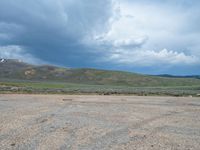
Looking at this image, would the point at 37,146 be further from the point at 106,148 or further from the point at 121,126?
the point at 121,126

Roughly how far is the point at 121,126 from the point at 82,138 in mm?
4948

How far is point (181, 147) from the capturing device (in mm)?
14852

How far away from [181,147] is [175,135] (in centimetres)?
318

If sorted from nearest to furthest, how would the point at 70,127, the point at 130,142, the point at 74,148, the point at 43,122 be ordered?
the point at 74,148, the point at 130,142, the point at 70,127, the point at 43,122

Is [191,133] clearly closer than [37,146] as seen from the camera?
No

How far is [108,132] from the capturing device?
18.7 meters

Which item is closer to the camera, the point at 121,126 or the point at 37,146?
the point at 37,146

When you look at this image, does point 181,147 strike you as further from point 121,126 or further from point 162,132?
point 121,126

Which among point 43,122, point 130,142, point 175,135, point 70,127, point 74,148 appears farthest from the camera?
point 43,122

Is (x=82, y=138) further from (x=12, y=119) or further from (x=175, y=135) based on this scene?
(x=12, y=119)

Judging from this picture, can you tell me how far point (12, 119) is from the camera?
24.0 m

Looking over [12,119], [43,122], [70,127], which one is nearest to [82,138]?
[70,127]

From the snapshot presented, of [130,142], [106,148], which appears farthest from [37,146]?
[130,142]

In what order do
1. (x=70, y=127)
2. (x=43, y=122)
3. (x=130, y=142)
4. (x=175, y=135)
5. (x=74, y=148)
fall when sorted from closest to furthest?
1. (x=74, y=148)
2. (x=130, y=142)
3. (x=175, y=135)
4. (x=70, y=127)
5. (x=43, y=122)
